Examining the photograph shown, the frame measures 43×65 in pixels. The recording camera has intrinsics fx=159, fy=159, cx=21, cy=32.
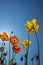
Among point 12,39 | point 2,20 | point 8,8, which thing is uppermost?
point 8,8

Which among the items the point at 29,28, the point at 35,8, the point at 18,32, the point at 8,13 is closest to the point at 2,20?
the point at 8,13

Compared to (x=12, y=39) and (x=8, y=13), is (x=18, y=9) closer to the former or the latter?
(x=8, y=13)

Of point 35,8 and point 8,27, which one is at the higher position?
point 35,8

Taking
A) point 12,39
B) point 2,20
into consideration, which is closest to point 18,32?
point 2,20

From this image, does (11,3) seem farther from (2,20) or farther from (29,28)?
(29,28)

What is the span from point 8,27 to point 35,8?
0.27 m

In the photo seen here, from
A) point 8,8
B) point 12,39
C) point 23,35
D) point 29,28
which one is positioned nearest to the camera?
point 29,28

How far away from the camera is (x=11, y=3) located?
4.47 ft

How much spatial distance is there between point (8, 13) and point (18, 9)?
0.30 ft

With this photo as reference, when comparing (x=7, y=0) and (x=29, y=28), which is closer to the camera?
(x=29, y=28)

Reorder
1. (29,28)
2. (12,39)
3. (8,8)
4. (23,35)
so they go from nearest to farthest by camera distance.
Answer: (29,28)
(12,39)
(23,35)
(8,8)

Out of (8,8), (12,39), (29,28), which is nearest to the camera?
(29,28)

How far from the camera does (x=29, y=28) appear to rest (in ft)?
1.41

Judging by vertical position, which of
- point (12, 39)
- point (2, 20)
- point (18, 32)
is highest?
point (2, 20)
